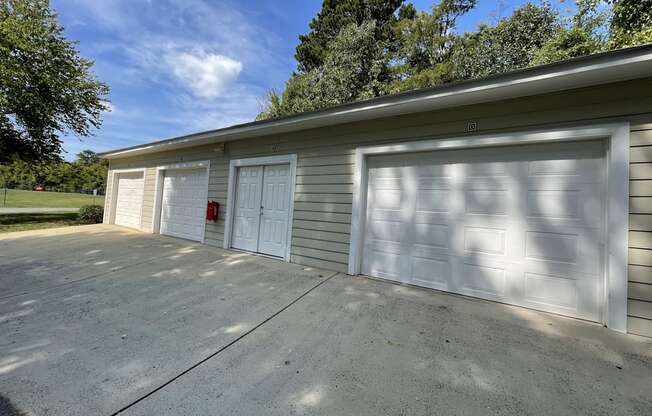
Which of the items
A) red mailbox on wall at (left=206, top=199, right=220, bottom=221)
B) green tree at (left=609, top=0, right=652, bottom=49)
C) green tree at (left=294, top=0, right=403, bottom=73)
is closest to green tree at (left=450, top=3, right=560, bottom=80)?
green tree at (left=609, top=0, right=652, bottom=49)

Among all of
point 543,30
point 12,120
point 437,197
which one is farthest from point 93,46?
point 543,30

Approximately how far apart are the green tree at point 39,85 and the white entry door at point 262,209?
29.7ft

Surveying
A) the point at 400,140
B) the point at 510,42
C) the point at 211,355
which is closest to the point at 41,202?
the point at 211,355

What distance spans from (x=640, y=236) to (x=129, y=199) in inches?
444

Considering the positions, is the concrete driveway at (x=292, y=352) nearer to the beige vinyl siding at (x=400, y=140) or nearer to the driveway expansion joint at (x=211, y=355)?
the driveway expansion joint at (x=211, y=355)

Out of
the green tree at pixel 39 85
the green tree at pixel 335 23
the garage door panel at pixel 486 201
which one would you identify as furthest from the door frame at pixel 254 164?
the green tree at pixel 335 23

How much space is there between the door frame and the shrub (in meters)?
7.45

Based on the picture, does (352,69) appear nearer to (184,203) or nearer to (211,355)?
(184,203)

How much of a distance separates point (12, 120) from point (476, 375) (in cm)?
1460

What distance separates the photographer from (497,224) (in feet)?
→ 10.4

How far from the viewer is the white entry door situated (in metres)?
4.97

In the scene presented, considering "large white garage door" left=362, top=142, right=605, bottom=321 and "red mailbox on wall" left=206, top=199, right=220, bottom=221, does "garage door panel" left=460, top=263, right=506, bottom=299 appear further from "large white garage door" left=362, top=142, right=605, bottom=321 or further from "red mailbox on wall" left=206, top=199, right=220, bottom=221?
"red mailbox on wall" left=206, top=199, right=220, bottom=221

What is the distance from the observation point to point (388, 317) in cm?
271

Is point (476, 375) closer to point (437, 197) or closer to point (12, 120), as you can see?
point (437, 197)
